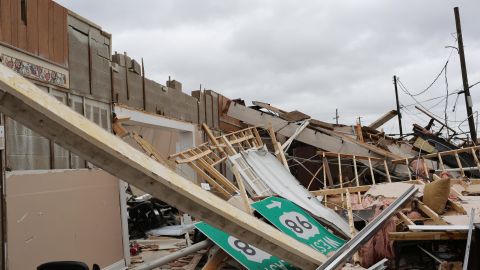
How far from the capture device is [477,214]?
19.1 feet

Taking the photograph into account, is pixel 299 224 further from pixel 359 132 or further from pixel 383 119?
pixel 383 119

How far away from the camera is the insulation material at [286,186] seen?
734cm

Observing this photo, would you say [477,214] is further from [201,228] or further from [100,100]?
[100,100]

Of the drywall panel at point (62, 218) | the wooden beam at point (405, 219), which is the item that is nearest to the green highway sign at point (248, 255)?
the wooden beam at point (405, 219)

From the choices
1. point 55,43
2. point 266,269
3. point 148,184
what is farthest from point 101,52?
point 148,184

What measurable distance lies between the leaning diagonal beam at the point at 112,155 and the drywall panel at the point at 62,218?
10.4 ft

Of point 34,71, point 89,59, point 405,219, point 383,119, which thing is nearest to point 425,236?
point 405,219

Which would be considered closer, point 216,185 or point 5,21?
point 5,21

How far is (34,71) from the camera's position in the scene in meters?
5.79

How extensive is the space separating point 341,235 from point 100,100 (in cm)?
473

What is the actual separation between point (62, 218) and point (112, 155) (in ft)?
13.2

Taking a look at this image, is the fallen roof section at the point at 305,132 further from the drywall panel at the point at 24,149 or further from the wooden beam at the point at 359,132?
the drywall panel at the point at 24,149

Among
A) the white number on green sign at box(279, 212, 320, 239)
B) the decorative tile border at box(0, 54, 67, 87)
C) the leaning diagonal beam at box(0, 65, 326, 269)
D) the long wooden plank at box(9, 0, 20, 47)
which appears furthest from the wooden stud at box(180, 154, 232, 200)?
the leaning diagonal beam at box(0, 65, 326, 269)

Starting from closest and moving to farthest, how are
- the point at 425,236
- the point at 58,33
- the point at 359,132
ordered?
1. the point at 425,236
2. the point at 58,33
3. the point at 359,132
